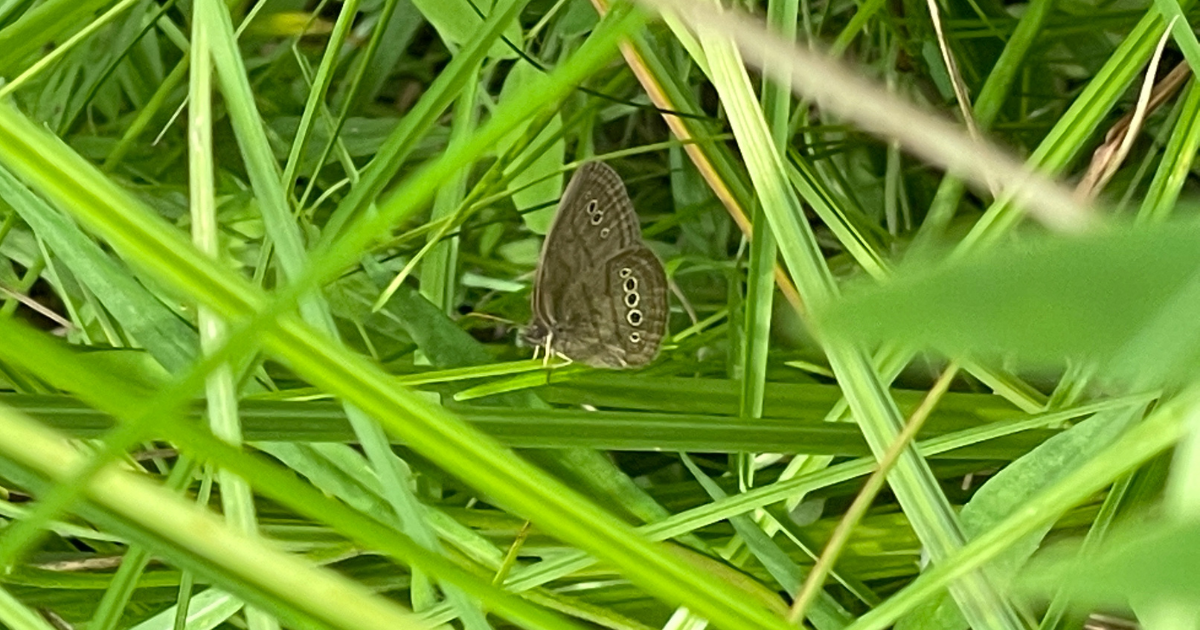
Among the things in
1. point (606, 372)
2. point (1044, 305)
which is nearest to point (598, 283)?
point (606, 372)

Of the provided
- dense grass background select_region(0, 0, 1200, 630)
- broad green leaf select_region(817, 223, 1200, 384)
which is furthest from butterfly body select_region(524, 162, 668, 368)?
broad green leaf select_region(817, 223, 1200, 384)

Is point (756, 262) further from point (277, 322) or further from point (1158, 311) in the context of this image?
point (1158, 311)

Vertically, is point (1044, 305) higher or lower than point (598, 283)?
lower

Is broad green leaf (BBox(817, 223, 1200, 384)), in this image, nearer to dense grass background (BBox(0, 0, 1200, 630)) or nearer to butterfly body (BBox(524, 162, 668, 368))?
dense grass background (BBox(0, 0, 1200, 630))

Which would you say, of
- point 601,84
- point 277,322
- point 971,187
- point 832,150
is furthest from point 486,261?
point 277,322

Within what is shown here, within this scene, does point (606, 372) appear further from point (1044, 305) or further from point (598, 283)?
point (1044, 305)

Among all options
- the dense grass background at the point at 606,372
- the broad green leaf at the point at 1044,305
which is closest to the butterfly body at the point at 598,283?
the dense grass background at the point at 606,372
